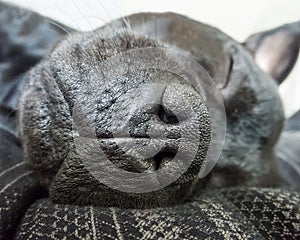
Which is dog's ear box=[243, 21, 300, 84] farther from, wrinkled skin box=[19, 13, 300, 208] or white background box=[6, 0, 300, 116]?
wrinkled skin box=[19, 13, 300, 208]

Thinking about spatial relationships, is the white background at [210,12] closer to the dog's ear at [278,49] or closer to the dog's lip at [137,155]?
the dog's ear at [278,49]

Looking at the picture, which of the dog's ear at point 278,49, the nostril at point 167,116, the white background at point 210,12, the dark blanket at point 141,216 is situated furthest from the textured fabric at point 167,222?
the dog's ear at point 278,49

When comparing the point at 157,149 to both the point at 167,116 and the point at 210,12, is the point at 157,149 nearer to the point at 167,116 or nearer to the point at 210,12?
the point at 167,116

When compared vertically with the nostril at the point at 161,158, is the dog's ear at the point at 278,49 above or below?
below

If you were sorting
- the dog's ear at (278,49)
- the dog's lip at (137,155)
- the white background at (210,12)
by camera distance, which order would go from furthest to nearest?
1. the dog's ear at (278,49)
2. the white background at (210,12)
3. the dog's lip at (137,155)

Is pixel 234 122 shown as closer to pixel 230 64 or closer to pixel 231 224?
pixel 230 64

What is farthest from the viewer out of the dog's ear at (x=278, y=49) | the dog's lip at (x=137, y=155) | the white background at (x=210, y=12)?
the dog's ear at (x=278, y=49)

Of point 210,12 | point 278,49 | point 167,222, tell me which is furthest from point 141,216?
point 210,12

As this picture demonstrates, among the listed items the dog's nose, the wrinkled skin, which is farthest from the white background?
the dog's nose
